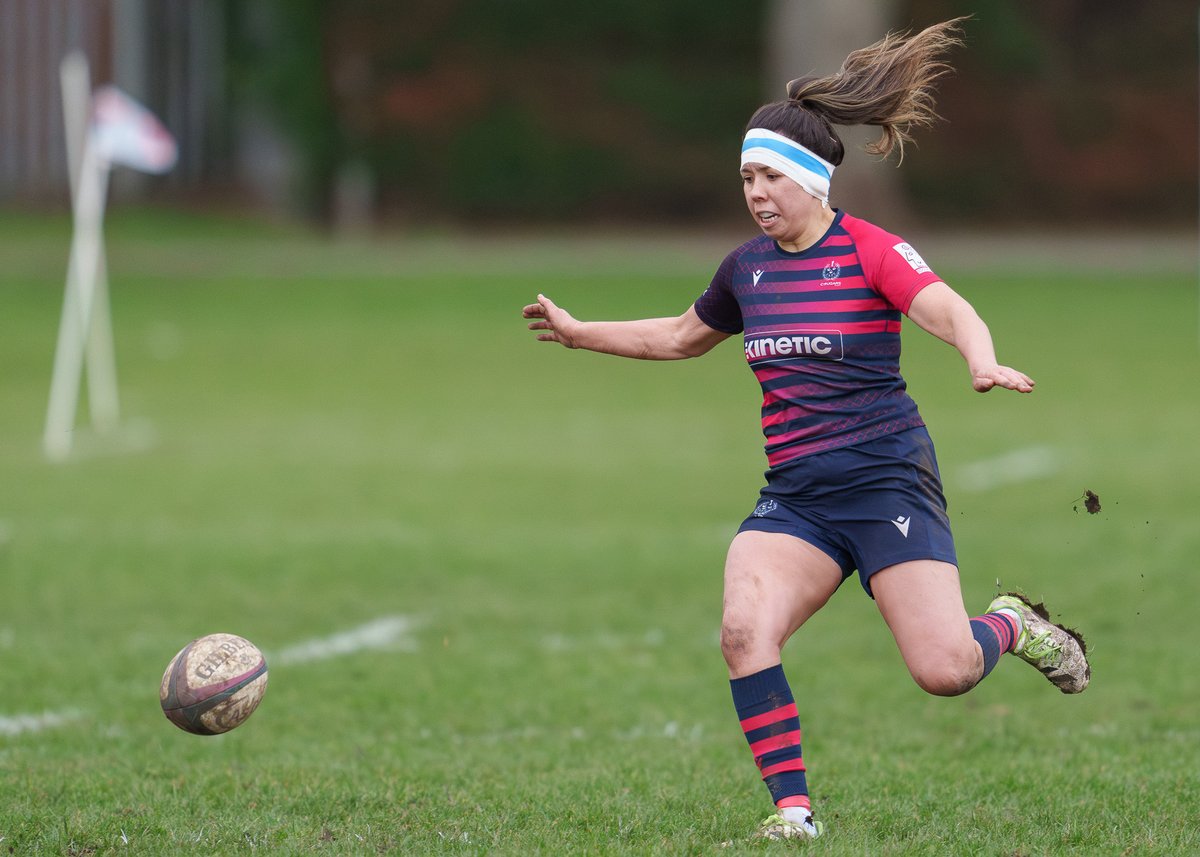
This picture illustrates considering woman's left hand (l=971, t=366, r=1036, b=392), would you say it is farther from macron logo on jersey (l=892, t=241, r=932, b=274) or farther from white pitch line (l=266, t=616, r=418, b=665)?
white pitch line (l=266, t=616, r=418, b=665)

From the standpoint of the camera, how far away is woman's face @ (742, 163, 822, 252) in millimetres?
5504

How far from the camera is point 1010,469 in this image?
573 inches

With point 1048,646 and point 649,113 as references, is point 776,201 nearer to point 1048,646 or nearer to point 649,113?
point 1048,646

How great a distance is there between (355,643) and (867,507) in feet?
14.1

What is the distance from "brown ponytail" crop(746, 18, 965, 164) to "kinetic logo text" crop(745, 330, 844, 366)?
0.55 m

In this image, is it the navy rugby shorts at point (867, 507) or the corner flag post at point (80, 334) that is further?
the corner flag post at point (80, 334)

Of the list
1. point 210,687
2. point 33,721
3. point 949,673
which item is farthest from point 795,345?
point 33,721

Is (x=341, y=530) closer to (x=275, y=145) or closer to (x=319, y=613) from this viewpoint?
(x=319, y=613)

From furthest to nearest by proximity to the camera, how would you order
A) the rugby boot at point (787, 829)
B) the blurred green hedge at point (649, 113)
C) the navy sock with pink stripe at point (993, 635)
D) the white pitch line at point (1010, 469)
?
the blurred green hedge at point (649, 113), the white pitch line at point (1010, 469), the navy sock with pink stripe at point (993, 635), the rugby boot at point (787, 829)

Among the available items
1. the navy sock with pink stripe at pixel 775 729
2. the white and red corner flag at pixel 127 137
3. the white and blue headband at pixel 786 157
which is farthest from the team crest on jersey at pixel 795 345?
the white and red corner flag at pixel 127 137

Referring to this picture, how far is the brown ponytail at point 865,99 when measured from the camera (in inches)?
220

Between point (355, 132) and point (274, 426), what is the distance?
19.2 m

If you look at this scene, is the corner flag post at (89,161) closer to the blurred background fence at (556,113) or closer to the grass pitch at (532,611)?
the grass pitch at (532,611)

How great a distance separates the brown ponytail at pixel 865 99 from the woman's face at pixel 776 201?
0.45 ft
